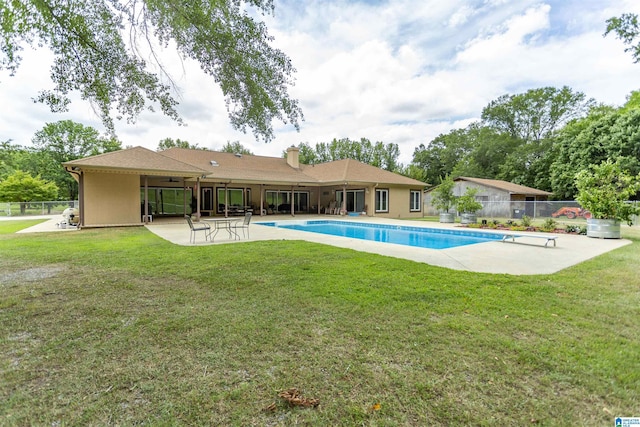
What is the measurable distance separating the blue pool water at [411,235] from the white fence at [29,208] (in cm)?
2021

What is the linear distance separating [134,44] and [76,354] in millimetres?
5165

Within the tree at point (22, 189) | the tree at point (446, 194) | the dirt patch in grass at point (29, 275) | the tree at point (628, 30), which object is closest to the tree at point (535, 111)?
the tree at point (446, 194)

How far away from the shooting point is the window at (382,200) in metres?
22.2

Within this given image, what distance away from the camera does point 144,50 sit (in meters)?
5.52

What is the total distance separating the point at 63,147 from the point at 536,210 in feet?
146

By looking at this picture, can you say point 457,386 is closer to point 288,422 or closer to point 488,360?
point 488,360

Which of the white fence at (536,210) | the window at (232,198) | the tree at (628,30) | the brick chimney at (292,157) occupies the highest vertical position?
the brick chimney at (292,157)

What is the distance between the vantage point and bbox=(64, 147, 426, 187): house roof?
13.6 meters

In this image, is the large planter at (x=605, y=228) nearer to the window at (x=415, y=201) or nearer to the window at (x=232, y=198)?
the window at (x=415, y=201)

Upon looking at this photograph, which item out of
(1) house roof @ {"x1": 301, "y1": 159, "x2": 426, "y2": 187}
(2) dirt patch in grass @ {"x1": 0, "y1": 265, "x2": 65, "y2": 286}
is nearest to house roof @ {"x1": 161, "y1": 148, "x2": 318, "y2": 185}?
(1) house roof @ {"x1": 301, "y1": 159, "x2": 426, "y2": 187}

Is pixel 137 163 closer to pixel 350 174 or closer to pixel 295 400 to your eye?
pixel 350 174

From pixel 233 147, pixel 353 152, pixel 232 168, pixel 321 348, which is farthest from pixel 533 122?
pixel 321 348

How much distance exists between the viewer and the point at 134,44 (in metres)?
5.42


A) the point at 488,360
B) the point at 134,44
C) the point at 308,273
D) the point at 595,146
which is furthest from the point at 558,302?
the point at 595,146
